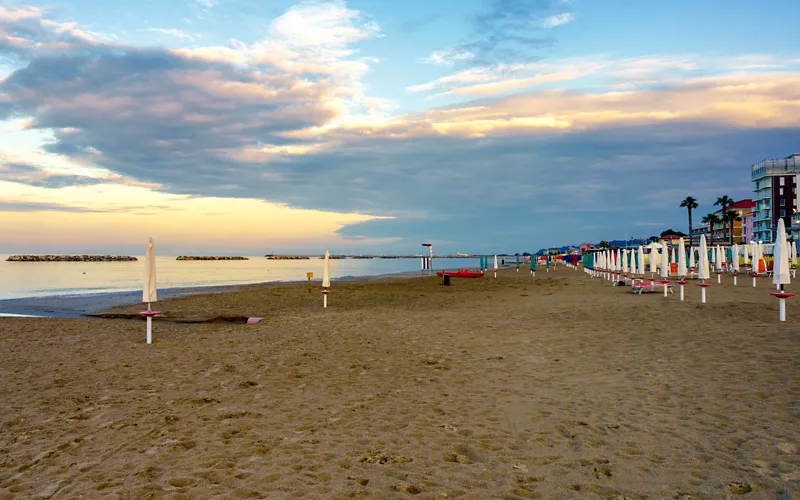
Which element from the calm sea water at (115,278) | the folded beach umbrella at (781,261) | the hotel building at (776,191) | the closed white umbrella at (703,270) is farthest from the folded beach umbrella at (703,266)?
the hotel building at (776,191)

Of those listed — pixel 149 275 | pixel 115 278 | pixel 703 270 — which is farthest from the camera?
pixel 115 278

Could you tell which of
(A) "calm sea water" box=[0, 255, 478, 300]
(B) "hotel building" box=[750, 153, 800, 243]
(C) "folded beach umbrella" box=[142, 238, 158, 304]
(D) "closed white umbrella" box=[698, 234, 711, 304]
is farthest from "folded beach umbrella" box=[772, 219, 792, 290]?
(B) "hotel building" box=[750, 153, 800, 243]

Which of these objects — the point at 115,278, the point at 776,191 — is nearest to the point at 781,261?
the point at 115,278

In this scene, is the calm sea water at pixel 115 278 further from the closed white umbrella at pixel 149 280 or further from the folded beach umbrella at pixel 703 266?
the folded beach umbrella at pixel 703 266

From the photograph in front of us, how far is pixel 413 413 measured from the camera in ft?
21.7

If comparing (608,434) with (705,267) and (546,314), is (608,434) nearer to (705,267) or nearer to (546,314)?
(546,314)

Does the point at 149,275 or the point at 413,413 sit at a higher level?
the point at 149,275

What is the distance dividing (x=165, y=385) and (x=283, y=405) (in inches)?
98.6

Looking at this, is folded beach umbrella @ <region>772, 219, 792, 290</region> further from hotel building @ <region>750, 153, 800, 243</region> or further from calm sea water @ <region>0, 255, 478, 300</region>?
hotel building @ <region>750, 153, 800, 243</region>

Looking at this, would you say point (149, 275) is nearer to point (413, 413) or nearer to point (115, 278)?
point (413, 413)

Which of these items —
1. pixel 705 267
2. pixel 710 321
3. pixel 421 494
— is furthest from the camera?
pixel 705 267

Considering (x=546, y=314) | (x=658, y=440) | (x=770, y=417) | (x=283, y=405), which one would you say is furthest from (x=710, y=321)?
(x=283, y=405)

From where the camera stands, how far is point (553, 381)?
809 cm

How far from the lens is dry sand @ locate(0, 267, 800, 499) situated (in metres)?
4.59
